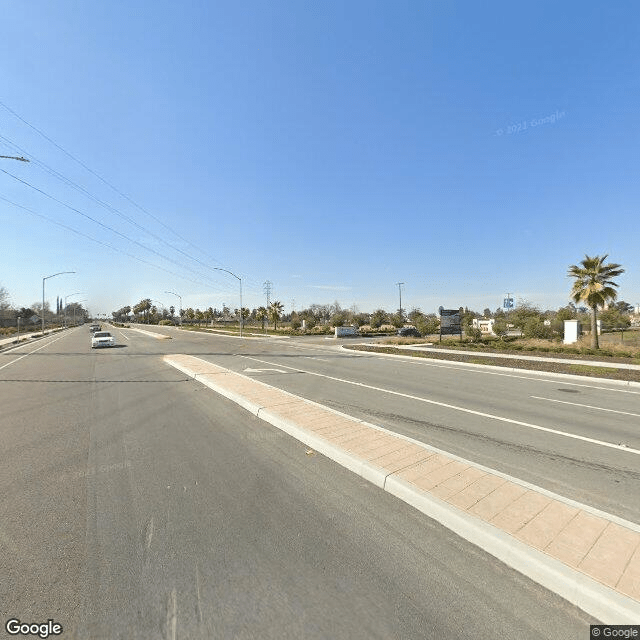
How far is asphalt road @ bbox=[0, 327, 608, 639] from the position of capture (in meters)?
2.57

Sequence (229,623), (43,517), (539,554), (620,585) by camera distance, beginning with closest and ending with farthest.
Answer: (229,623) → (620,585) → (539,554) → (43,517)

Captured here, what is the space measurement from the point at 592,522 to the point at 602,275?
32.7 meters

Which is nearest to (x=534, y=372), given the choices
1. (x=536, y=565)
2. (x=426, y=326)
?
(x=536, y=565)

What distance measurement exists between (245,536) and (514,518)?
108 inches

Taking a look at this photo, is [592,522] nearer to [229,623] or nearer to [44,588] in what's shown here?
[229,623]

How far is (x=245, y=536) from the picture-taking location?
3.56 m

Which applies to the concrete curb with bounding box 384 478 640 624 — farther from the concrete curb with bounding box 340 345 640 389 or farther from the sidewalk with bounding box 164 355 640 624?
the concrete curb with bounding box 340 345 640 389

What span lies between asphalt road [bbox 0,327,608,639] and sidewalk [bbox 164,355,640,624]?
6.1 inches

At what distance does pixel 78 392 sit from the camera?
10.8 metres

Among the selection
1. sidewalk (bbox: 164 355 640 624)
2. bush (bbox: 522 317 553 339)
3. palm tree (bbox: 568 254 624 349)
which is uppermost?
palm tree (bbox: 568 254 624 349)

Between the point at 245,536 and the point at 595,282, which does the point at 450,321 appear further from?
the point at 245,536

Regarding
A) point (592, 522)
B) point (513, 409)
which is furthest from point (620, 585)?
point (513, 409)

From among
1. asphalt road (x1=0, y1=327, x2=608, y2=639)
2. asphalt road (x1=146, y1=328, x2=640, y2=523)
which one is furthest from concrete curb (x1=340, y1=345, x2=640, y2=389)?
asphalt road (x1=0, y1=327, x2=608, y2=639)

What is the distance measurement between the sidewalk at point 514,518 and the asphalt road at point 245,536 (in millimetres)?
155
